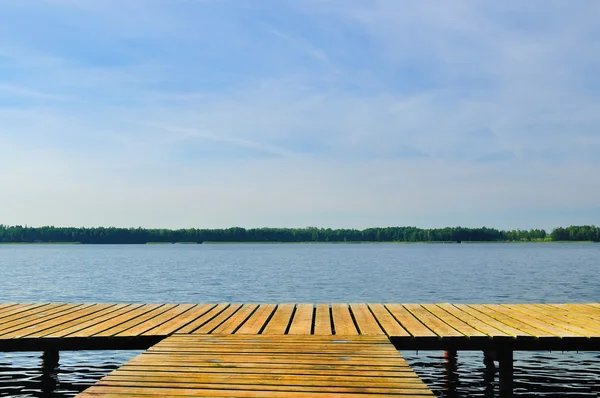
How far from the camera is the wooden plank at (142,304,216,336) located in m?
9.29

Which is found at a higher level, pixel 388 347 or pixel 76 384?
pixel 388 347

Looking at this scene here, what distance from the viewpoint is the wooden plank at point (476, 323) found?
29.8ft

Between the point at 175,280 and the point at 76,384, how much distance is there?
35204 mm

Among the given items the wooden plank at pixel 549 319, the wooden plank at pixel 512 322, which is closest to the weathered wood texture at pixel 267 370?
the wooden plank at pixel 512 322

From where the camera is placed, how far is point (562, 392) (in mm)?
11336

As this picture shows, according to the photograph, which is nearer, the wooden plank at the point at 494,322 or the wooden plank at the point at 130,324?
the wooden plank at the point at 494,322

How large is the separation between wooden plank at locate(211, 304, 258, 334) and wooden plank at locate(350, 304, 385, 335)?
2.01 meters

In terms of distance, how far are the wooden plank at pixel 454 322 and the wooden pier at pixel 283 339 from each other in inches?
0.7

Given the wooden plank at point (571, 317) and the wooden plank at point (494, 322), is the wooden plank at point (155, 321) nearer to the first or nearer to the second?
the wooden plank at point (494, 322)

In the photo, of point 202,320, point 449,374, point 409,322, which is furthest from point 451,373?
point 202,320

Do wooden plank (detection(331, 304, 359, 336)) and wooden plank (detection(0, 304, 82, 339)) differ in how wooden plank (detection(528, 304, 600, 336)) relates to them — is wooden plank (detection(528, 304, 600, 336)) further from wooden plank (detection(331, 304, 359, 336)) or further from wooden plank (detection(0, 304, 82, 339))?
wooden plank (detection(0, 304, 82, 339))

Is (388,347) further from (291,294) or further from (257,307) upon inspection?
(291,294)

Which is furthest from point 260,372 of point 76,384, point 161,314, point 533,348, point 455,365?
point 455,365

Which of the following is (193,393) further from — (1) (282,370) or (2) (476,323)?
(2) (476,323)
